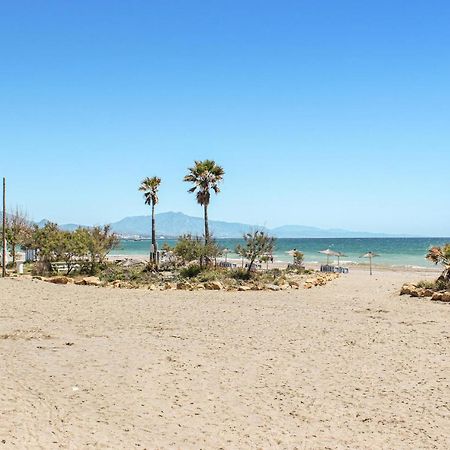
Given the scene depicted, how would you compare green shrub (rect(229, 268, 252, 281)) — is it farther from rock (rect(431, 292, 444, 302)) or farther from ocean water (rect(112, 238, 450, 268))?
rock (rect(431, 292, 444, 302))

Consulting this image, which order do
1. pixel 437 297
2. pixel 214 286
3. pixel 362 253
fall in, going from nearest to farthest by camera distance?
pixel 437 297
pixel 214 286
pixel 362 253

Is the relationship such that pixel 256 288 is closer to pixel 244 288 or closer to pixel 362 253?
pixel 244 288

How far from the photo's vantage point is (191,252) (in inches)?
1302

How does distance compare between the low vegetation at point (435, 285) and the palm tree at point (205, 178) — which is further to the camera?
the palm tree at point (205, 178)

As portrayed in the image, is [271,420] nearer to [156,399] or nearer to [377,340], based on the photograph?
[156,399]

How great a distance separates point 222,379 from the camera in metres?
9.55

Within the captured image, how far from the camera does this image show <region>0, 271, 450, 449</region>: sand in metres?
7.06

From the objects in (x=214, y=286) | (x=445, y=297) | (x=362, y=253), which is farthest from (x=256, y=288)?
(x=362, y=253)

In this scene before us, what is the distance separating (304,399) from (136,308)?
10642 mm

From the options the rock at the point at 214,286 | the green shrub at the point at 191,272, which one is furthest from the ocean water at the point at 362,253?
the rock at the point at 214,286

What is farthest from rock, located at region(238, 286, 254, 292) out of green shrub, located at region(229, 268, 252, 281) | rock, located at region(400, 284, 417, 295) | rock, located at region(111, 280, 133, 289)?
rock, located at region(400, 284, 417, 295)

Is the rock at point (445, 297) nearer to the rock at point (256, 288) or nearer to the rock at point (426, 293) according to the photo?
the rock at point (426, 293)

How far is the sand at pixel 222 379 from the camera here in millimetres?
7059

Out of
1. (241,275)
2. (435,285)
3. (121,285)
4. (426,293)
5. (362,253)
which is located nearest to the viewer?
(426,293)
